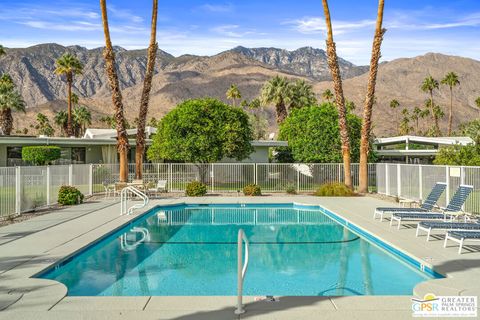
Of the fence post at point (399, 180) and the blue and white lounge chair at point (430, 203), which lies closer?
the blue and white lounge chair at point (430, 203)

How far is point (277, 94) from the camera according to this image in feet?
168

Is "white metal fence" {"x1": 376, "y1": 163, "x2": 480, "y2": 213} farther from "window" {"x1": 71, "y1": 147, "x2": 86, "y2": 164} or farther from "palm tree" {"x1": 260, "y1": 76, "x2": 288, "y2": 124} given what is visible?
"palm tree" {"x1": 260, "y1": 76, "x2": 288, "y2": 124}

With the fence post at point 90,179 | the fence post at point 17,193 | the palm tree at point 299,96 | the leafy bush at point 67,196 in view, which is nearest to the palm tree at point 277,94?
the palm tree at point 299,96

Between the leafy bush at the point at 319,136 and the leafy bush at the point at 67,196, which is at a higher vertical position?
the leafy bush at the point at 319,136

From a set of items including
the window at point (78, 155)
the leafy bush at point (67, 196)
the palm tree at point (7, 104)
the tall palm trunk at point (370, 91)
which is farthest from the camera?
the palm tree at point (7, 104)

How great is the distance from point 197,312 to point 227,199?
1758 cm

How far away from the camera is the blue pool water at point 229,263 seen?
371 inches

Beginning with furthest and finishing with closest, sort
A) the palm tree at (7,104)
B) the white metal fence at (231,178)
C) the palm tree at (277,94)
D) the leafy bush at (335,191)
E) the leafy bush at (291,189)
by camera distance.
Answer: the palm tree at (7,104) → the palm tree at (277,94) → the leafy bush at (291,189) → the leafy bush at (335,191) → the white metal fence at (231,178)

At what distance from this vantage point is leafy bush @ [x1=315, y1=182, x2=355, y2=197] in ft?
83.8

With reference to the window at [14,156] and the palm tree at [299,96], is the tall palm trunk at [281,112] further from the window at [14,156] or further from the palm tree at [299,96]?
the window at [14,156]

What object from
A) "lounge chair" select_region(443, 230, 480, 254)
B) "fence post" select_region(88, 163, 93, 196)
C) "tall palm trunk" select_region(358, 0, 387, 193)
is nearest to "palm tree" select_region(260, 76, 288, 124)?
"tall palm trunk" select_region(358, 0, 387, 193)

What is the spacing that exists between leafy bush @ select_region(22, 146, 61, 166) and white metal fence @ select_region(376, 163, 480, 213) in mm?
20552

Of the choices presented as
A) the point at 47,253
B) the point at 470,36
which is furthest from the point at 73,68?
the point at 470,36

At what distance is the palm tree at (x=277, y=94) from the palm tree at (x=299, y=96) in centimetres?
43
